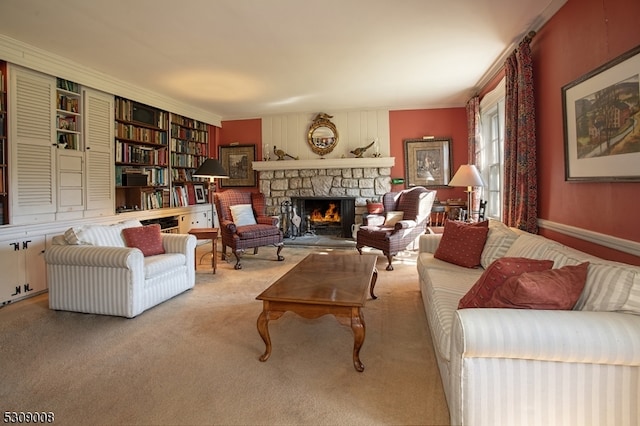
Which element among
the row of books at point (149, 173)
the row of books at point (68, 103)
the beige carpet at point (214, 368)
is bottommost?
the beige carpet at point (214, 368)

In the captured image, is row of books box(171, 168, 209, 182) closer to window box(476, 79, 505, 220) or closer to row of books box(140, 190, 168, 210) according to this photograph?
row of books box(140, 190, 168, 210)

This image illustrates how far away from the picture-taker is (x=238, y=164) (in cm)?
701

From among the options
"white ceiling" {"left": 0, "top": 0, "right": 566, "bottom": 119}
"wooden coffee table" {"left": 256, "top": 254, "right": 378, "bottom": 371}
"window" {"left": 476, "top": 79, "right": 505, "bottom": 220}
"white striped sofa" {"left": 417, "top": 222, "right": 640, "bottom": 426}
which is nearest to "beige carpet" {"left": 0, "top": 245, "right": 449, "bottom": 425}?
"wooden coffee table" {"left": 256, "top": 254, "right": 378, "bottom": 371}

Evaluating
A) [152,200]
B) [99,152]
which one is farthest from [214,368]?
[152,200]

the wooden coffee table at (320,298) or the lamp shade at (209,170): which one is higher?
the lamp shade at (209,170)

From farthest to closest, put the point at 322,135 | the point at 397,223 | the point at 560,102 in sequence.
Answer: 1. the point at 322,135
2. the point at 397,223
3. the point at 560,102

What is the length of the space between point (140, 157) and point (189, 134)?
1345 millimetres

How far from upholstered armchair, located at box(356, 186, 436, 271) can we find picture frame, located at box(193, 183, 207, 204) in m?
3.29

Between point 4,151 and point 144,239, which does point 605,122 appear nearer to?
point 144,239

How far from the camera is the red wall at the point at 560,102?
197cm

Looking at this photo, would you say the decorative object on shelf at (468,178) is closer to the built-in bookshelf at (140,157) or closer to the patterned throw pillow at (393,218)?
the patterned throw pillow at (393,218)

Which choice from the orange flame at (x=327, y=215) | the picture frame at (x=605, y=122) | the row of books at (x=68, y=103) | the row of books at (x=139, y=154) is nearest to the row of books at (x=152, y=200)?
the row of books at (x=139, y=154)

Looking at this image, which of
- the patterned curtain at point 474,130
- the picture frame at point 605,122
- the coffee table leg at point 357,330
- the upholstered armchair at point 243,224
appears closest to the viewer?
the picture frame at point 605,122

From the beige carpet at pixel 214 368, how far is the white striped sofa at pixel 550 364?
401 mm
